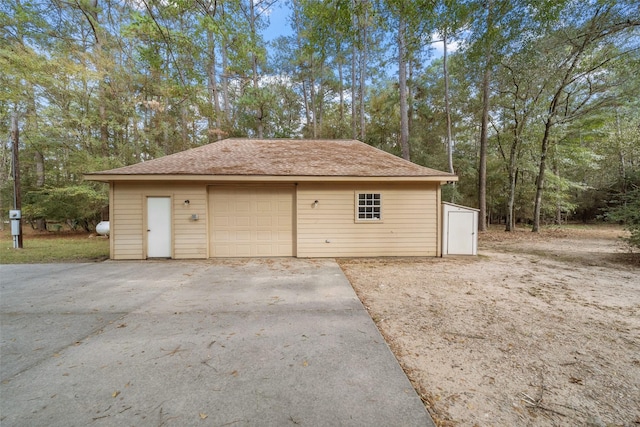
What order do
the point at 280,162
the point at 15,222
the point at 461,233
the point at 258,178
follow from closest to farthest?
the point at 258,178 → the point at 461,233 → the point at 280,162 → the point at 15,222

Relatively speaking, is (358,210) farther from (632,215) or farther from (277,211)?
(632,215)

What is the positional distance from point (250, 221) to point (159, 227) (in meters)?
2.51

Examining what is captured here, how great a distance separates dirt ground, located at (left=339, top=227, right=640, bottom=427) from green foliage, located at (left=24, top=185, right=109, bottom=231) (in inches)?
524

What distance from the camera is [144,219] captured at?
688 cm

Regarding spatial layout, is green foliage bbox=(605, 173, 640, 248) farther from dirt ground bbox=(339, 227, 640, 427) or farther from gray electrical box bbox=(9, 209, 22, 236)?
gray electrical box bbox=(9, 209, 22, 236)

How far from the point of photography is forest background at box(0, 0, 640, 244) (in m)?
4.60

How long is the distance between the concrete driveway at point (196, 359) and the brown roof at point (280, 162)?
341 cm

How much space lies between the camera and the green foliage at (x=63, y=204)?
38.6 ft

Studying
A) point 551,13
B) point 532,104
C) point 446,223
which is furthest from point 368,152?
point 532,104

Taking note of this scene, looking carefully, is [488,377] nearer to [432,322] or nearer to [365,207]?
[432,322]

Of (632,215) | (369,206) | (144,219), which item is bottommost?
(144,219)

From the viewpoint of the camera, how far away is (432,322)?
319 cm

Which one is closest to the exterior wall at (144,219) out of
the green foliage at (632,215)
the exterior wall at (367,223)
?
the exterior wall at (367,223)

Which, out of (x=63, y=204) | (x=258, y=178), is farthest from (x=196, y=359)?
(x=63, y=204)
